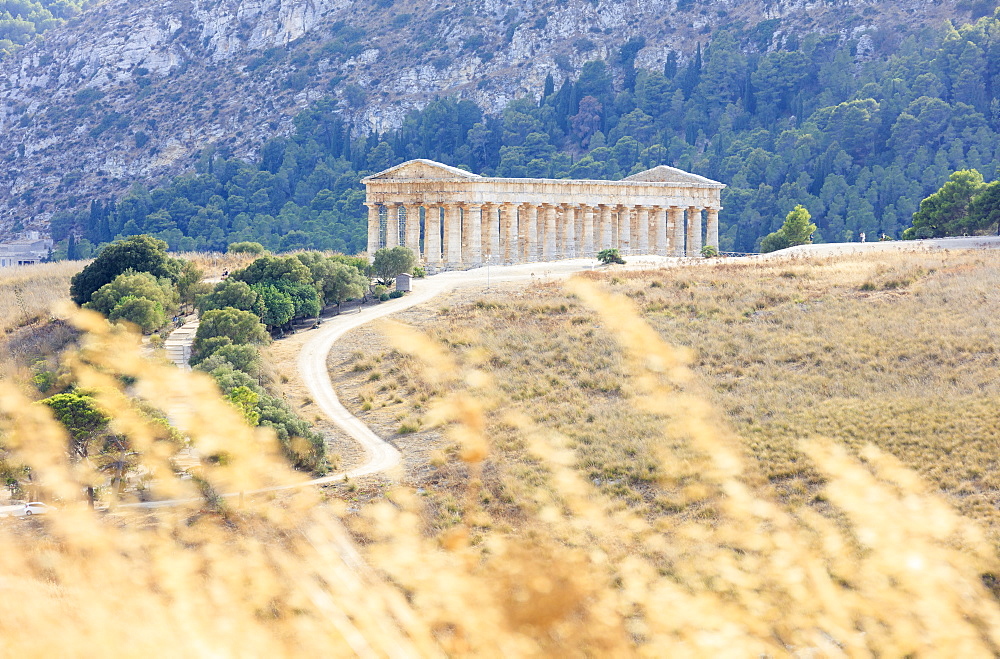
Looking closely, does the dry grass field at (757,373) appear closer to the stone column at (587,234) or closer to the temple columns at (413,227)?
the temple columns at (413,227)

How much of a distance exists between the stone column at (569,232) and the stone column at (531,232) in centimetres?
241

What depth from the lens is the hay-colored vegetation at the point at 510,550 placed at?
2345cm

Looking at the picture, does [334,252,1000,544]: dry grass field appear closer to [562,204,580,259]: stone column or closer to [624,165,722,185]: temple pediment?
[562,204,580,259]: stone column

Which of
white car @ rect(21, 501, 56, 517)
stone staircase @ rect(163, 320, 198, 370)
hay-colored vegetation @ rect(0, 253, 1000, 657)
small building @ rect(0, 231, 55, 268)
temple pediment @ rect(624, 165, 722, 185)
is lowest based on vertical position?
small building @ rect(0, 231, 55, 268)

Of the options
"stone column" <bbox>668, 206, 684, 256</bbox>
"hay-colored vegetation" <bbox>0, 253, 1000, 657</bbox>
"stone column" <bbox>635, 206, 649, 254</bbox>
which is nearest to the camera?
"hay-colored vegetation" <bbox>0, 253, 1000, 657</bbox>

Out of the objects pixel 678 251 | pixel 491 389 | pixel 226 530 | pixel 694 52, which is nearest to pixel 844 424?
pixel 491 389

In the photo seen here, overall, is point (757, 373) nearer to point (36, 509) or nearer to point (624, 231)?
point (36, 509)

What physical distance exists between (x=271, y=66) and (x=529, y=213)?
371 ft

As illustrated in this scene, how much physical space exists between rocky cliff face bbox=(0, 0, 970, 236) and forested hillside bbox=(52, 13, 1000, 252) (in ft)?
15.3

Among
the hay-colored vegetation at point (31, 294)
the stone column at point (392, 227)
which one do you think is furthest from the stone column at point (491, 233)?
the hay-colored vegetation at point (31, 294)

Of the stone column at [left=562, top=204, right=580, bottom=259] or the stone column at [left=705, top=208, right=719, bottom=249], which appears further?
the stone column at [left=705, top=208, right=719, bottom=249]

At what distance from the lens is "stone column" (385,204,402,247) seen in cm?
7869

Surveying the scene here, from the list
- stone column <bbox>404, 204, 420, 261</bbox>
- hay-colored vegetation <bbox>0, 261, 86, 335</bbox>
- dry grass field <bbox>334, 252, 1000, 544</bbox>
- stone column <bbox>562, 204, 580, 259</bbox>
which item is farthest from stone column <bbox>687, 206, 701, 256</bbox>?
hay-colored vegetation <bbox>0, 261, 86, 335</bbox>

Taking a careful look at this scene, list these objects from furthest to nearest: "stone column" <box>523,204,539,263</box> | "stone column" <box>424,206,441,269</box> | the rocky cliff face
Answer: the rocky cliff face < "stone column" <box>523,204,539,263</box> < "stone column" <box>424,206,441,269</box>
